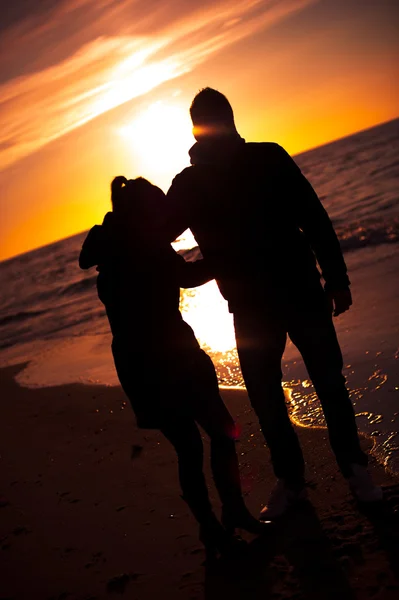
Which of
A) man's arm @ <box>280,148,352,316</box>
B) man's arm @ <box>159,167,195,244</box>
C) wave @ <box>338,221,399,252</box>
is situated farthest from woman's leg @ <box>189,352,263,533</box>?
wave @ <box>338,221,399,252</box>

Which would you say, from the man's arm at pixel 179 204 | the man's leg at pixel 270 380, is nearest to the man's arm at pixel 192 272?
the man's arm at pixel 179 204

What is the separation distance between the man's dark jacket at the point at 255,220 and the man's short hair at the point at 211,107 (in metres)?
0.12

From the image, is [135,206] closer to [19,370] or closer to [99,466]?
[99,466]

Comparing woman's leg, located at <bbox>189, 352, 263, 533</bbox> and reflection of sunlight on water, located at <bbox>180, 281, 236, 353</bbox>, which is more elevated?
woman's leg, located at <bbox>189, 352, 263, 533</bbox>

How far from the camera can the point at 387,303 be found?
751 cm

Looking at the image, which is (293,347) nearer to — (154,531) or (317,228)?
(154,531)

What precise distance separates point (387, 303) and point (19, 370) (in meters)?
6.11

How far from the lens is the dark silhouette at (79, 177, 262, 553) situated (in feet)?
Result: 9.32

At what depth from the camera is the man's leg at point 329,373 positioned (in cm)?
317

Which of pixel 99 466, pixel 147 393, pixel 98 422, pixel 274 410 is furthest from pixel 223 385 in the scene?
pixel 147 393

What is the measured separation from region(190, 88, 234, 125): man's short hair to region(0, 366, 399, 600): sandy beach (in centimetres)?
223

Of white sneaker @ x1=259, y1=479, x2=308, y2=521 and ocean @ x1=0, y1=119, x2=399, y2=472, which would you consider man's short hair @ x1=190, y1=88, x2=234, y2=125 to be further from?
ocean @ x1=0, y1=119, x2=399, y2=472

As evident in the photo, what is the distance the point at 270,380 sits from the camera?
10.8ft

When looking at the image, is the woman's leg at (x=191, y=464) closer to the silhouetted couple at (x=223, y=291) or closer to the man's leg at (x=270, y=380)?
the silhouetted couple at (x=223, y=291)
